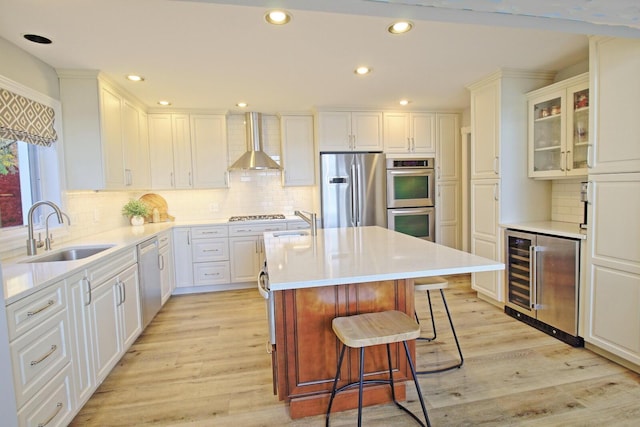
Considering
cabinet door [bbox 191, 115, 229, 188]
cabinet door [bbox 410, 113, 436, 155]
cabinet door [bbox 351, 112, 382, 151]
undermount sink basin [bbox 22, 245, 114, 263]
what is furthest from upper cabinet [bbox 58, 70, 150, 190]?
cabinet door [bbox 410, 113, 436, 155]

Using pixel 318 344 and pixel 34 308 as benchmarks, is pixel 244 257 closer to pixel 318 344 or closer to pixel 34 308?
Result: pixel 318 344

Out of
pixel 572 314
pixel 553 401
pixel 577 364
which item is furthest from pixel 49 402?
pixel 572 314

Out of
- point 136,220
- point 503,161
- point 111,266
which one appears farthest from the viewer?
point 136,220

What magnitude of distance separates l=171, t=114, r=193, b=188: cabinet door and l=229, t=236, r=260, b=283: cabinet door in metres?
1.06

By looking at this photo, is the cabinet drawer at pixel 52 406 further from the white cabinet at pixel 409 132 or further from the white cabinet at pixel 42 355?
the white cabinet at pixel 409 132

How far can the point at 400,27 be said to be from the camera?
2.21 meters

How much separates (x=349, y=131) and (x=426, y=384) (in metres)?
3.19

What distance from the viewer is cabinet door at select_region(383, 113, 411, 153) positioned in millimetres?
4531

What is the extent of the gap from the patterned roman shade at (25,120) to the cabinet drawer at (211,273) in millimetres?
2044

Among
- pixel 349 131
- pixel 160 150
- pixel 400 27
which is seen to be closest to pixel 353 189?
pixel 349 131

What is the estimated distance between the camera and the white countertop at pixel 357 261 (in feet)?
5.08

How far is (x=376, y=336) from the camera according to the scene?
149 cm

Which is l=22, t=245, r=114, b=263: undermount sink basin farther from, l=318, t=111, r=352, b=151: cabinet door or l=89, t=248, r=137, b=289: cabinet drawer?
l=318, t=111, r=352, b=151: cabinet door

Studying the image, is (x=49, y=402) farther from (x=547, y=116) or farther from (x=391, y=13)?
(x=547, y=116)
